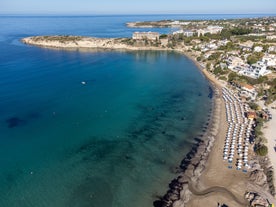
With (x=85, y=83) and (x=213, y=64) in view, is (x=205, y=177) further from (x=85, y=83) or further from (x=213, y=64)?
(x=213, y=64)

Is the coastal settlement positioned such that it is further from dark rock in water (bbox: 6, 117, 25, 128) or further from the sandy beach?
dark rock in water (bbox: 6, 117, 25, 128)

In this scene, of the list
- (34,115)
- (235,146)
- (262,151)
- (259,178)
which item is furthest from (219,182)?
(34,115)

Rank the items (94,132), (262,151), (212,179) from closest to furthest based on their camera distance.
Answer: (212,179)
(262,151)
(94,132)

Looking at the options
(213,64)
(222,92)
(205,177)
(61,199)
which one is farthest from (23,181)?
(213,64)

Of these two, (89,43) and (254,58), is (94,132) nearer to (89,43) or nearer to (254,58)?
(254,58)

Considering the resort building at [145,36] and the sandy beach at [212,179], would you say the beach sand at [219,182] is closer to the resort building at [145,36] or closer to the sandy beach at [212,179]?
the sandy beach at [212,179]

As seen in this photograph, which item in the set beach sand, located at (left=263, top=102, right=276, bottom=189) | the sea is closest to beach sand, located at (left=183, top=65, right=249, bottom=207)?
the sea
